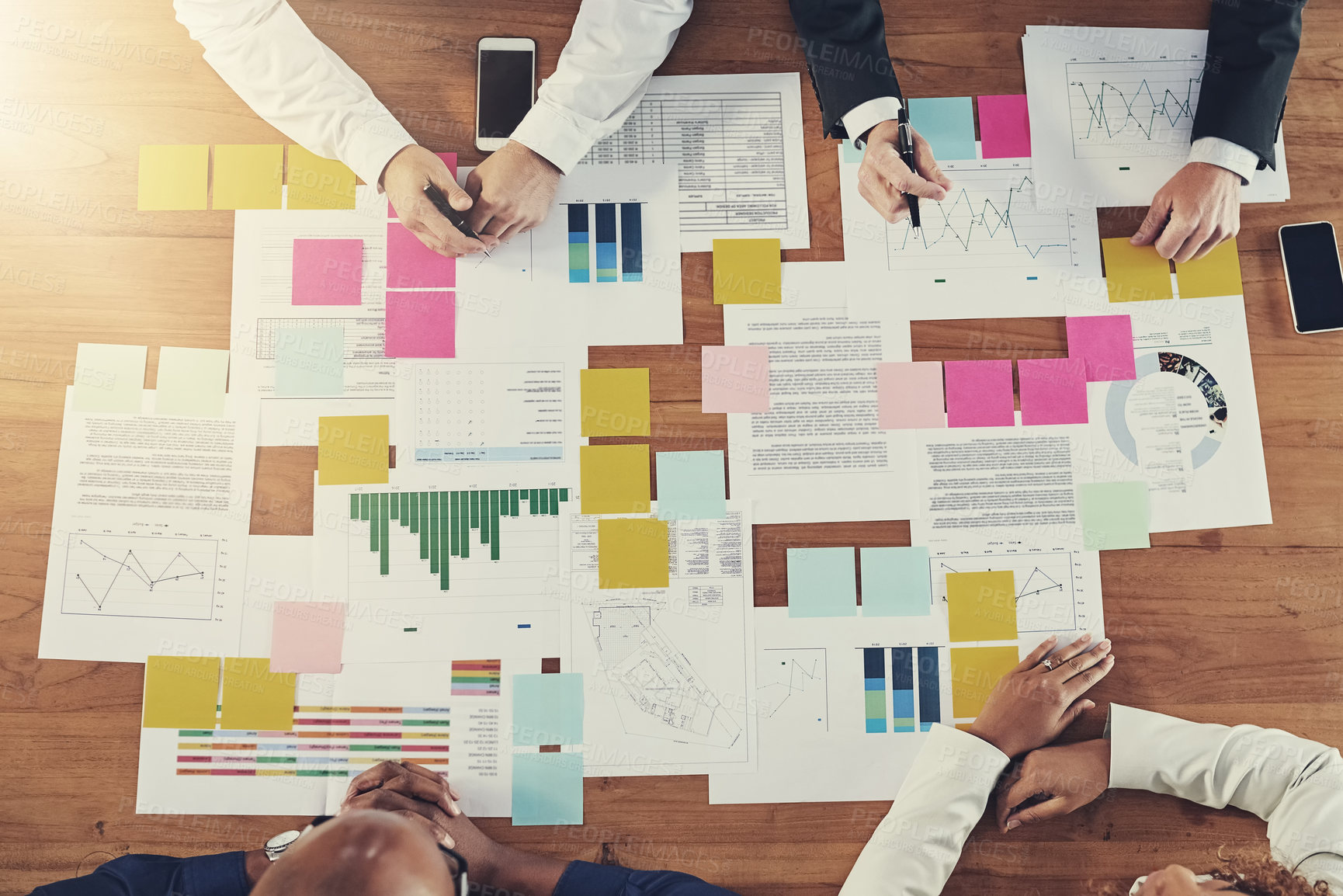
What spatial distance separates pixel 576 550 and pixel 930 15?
1055 mm

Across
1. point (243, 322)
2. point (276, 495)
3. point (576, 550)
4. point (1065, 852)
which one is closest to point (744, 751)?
point (576, 550)

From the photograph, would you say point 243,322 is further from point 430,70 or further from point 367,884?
point 367,884

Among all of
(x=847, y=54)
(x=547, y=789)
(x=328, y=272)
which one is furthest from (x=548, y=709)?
(x=847, y=54)

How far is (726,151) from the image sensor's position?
129 cm

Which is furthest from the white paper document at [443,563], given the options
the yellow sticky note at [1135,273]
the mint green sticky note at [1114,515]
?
the yellow sticky note at [1135,273]

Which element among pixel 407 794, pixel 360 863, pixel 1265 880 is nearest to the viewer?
pixel 360 863

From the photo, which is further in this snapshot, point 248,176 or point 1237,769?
point 248,176

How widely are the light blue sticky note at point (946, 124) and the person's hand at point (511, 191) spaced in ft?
1.97

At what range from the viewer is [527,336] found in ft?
4.11

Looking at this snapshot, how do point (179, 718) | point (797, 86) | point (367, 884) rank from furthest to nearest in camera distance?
point (797, 86), point (179, 718), point (367, 884)

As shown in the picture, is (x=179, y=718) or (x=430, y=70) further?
(x=430, y=70)

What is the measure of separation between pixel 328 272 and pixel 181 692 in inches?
26.8

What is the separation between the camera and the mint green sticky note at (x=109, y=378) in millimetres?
1240

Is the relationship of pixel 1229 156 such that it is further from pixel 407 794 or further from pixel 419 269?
pixel 407 794
